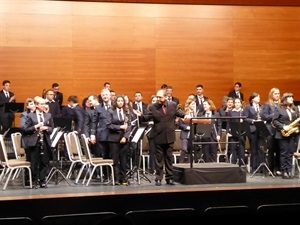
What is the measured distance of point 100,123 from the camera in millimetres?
10539

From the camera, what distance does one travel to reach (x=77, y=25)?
1603 cm

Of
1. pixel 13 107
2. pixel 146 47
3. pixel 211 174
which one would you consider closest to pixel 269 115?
pixel 211 174

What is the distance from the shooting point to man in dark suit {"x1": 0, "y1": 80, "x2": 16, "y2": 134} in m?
14.2

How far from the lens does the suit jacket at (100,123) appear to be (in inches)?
408

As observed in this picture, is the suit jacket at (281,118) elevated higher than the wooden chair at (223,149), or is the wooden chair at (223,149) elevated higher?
the suit jacket at (281,118)

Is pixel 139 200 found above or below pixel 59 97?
below

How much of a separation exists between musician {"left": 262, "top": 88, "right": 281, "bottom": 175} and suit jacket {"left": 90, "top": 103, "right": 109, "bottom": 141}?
10.9ft

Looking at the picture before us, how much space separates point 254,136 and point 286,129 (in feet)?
3.80

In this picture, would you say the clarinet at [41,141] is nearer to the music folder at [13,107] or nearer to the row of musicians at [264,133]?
the row of musicians at [264,133]

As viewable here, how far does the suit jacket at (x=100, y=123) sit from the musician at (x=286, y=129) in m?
3.20

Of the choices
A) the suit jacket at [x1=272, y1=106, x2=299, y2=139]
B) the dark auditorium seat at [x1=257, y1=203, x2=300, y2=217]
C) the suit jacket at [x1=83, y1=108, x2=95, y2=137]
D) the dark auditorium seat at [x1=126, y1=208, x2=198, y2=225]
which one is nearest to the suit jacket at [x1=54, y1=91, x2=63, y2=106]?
the suit jacket at [x1=83, y1=108, x2=95, y2=137]

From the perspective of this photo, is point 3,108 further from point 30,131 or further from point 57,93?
point 30,131

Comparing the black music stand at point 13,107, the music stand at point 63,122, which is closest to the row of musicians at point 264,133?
the music stand at point 63,122

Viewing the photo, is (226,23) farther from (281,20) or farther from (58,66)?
(58,66)
